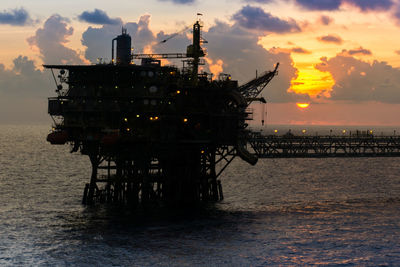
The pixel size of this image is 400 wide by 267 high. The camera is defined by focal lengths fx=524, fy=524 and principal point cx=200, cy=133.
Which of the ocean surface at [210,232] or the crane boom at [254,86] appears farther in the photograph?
the crane boom at [254,86]

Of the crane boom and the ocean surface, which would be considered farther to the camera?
the crane boom

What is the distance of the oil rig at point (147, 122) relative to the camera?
67.8 metres

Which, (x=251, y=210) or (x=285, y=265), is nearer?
(x=285, y=265)

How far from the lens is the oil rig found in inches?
2667

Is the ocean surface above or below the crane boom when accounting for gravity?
below

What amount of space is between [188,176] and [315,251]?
2644cm

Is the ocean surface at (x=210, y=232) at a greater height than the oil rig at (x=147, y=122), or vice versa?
the oil rig at (x=147, y=122)

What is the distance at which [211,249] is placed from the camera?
163 ft

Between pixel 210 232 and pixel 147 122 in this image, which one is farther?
pixel 147 122

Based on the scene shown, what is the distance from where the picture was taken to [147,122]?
68.1m

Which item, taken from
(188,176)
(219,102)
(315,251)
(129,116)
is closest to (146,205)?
(188,176)

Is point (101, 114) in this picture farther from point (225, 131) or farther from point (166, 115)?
point (225, 131)

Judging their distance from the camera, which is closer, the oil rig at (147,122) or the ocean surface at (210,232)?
the ocean surface at (210,232)

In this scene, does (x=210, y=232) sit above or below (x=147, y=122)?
below
